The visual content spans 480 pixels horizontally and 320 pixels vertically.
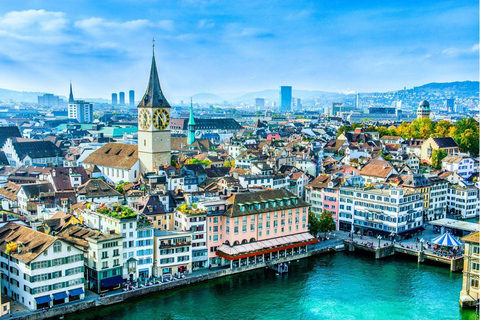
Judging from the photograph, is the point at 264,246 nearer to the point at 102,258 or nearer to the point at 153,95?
the point at 102,258

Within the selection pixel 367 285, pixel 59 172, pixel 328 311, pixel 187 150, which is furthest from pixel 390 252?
pixel 187 150

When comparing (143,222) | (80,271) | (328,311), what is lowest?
(328,311)

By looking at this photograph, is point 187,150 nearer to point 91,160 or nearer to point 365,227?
point 91,160

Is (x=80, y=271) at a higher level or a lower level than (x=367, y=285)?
higher

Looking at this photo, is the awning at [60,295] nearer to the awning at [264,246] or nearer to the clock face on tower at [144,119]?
the awning at [264,246]

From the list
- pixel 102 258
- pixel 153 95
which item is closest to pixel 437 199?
pixel 153 95

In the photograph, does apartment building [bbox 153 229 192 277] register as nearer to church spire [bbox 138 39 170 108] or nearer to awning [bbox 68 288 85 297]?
awning [bbox 68 288 85 297]

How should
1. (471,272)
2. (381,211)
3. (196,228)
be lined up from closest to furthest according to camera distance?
(471,272)
(196,228)
(381,211)
